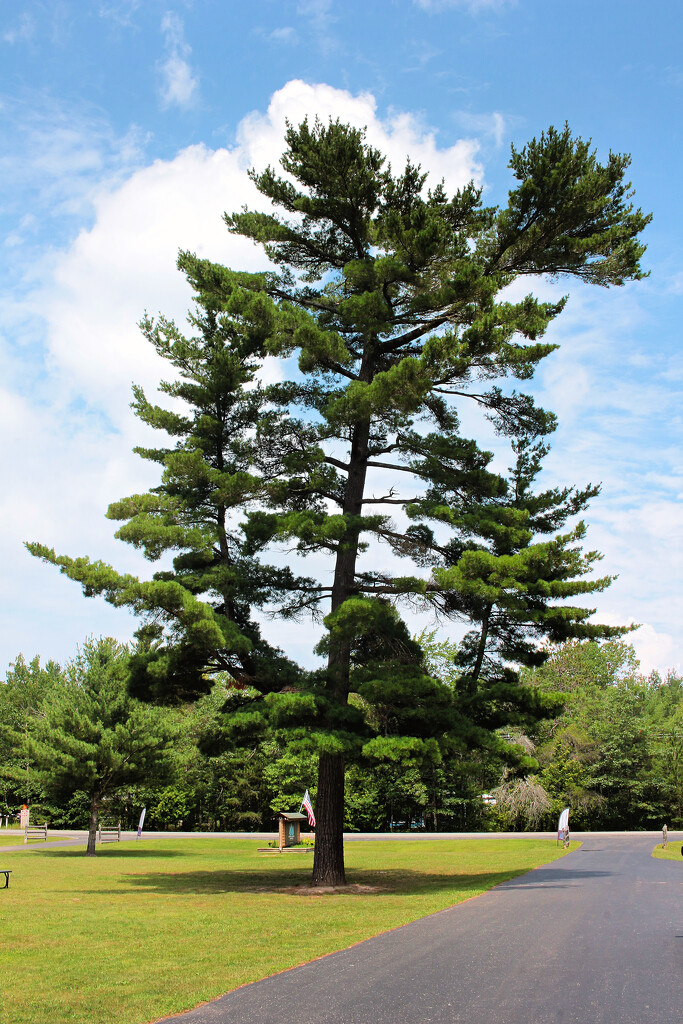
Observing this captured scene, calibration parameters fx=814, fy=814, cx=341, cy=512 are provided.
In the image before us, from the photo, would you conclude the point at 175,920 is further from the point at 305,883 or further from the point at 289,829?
the point at 289,829

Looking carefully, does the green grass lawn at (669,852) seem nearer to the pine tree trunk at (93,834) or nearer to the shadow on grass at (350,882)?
the shadow on grass at (350,882)

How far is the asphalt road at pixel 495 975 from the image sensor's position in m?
5.86

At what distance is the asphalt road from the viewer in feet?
19.2

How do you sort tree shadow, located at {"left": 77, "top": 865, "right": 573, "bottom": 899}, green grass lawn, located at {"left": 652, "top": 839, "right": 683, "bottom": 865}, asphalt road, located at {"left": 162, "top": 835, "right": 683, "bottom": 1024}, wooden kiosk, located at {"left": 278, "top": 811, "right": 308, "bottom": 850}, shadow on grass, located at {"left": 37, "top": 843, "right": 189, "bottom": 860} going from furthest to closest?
wooden kiosk, located at {"left": 278, "top": 811, "right": 308, "bottom": 850}
shadow on grass, located at {"left": 37, "top": 843, "right": 189, "bottom": 860}
green grass lawn, located at {"left": 652, "top": 839, "right": 683, "bottom": 865}
tree shadow, located at {"left": 77, "top": 865, "right": 573, "bottom": 899}
asphalt road, located at {"left": 162, "top": 835, "right": 683, "bottom": 1024}

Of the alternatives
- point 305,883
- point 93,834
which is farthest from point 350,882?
point 93,834

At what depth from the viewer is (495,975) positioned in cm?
716

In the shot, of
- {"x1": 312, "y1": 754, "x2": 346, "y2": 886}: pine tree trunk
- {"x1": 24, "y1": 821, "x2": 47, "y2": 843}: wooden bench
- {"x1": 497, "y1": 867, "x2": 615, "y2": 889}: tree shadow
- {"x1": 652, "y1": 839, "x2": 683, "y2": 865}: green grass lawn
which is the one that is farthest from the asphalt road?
{"x1": 24, "y1": 821, "x2": 47, "y2": 843}: wooden bench

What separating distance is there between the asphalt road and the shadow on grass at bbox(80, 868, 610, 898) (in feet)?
11.4

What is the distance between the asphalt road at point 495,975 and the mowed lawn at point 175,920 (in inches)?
21.0

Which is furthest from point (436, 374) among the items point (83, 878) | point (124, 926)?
point (83, 878)

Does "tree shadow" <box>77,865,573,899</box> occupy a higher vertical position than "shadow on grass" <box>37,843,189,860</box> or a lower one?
higher

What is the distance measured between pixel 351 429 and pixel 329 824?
8472 mm

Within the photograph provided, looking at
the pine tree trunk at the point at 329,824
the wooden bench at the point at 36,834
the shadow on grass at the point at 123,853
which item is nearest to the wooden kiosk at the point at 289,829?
the shadow on grass at the point at 123,853

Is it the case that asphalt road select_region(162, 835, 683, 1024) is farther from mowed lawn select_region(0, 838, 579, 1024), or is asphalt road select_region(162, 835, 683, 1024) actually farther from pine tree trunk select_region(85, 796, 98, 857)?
pine tree trunk select_region(85, 796, 98, 857)
